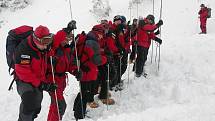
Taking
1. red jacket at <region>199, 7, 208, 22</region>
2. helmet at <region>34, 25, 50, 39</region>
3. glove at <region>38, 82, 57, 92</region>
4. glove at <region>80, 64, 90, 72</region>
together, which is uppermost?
red jacket at <region>199, 7, 208, 22</region>

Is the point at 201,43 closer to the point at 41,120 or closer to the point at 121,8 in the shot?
the point at 41,120

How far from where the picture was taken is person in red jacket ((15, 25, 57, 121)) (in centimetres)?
639

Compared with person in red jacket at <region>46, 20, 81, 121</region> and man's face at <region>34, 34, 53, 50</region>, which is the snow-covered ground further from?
man's face at <region>34, 34, 53, 50</region>

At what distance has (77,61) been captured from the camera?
767 centimetres

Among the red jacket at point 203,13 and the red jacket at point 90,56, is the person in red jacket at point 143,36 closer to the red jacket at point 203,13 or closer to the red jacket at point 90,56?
the red jacket at point 90,56

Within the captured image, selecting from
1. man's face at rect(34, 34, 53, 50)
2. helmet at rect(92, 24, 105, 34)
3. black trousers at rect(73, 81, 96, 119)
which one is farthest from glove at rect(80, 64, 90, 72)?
man's face at rect(34, 34, 53, 50)

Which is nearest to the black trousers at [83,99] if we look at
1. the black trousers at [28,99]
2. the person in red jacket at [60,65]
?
the person in red jacket at [60,65]

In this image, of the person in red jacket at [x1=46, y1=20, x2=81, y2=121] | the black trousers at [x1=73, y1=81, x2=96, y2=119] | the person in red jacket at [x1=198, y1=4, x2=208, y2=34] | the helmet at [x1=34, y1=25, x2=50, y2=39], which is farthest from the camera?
the person in red jacket at [x1=198, y1=4, x2=208, y2=34]

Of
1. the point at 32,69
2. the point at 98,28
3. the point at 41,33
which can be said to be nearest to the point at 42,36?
the point at 41,33

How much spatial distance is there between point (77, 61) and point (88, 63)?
0.52 metres

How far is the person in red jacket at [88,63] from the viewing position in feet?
26.2

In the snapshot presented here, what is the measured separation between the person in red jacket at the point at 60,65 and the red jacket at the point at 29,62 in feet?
1.81

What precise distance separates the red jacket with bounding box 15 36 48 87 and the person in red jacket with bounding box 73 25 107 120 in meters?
1.41

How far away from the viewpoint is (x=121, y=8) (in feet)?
75.1
